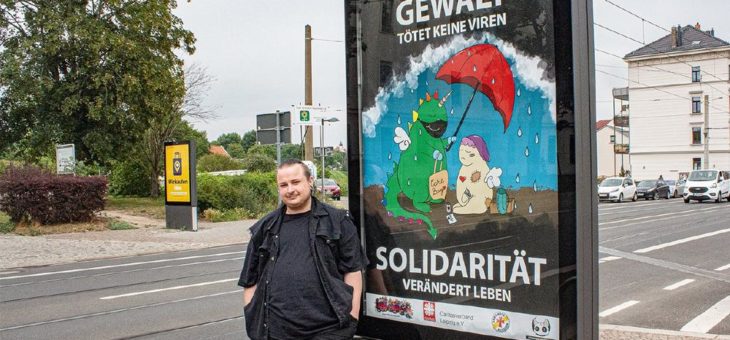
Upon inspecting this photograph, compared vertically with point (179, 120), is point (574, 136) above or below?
below

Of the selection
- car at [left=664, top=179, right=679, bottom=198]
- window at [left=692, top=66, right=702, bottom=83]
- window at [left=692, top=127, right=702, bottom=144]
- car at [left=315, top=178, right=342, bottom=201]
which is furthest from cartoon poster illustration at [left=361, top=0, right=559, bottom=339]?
window at [left=692, top=66, right=702, bottom=83]

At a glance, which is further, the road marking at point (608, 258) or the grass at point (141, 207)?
the grass at point (141, 207)

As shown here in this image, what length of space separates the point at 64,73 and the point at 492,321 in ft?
101

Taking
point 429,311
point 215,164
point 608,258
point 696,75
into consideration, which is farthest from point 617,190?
point 429,311

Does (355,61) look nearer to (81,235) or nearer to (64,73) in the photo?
(81,235)

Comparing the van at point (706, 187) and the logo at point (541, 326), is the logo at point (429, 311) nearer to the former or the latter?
the logo at point (541, 326)

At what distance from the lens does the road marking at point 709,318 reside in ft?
22.0

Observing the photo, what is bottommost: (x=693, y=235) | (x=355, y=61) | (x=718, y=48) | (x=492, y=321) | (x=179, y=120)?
(x=693, y=235)

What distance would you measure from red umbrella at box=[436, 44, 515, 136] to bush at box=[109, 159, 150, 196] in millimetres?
36519

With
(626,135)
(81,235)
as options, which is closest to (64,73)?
(81,235)

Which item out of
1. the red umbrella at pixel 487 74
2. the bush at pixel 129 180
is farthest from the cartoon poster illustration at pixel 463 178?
the bush at pixel 129 180

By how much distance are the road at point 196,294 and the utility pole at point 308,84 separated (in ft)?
28.8

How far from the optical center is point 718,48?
60.3 metres

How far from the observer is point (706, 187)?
3681 centimetres
